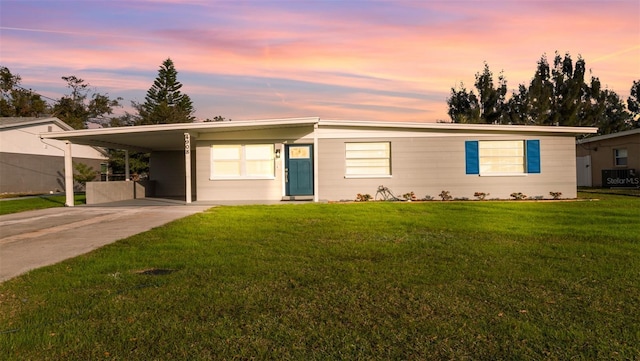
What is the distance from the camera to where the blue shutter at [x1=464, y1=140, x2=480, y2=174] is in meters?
15.8

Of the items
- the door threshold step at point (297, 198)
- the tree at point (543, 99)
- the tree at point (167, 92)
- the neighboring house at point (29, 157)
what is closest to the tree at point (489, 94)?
the tree at point (543, 99)

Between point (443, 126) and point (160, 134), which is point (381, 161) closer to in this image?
point (443, 126)

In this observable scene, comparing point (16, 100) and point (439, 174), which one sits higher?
point (16, 100)

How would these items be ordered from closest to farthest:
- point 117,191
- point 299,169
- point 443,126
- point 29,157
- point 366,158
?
1. point 443,126
2. point 366,158
3. point 299,169
4. point 117,191
5. point 29,157

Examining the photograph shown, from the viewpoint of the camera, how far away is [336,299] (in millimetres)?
4254

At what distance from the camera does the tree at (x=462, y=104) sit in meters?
37.1

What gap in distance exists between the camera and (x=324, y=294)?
174 inches

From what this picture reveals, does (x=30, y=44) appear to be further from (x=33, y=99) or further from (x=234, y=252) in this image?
(x=33, y=99)

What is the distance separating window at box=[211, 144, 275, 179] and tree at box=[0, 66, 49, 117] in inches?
1461

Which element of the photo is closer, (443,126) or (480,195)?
(443,126)

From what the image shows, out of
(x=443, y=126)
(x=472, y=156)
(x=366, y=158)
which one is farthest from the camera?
(x=366, y=158)

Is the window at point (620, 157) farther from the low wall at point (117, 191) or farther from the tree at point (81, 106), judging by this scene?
the tree at point (81, 106)

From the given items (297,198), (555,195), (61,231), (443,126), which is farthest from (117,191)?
(555,195)

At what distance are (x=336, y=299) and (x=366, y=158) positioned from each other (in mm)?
11950
